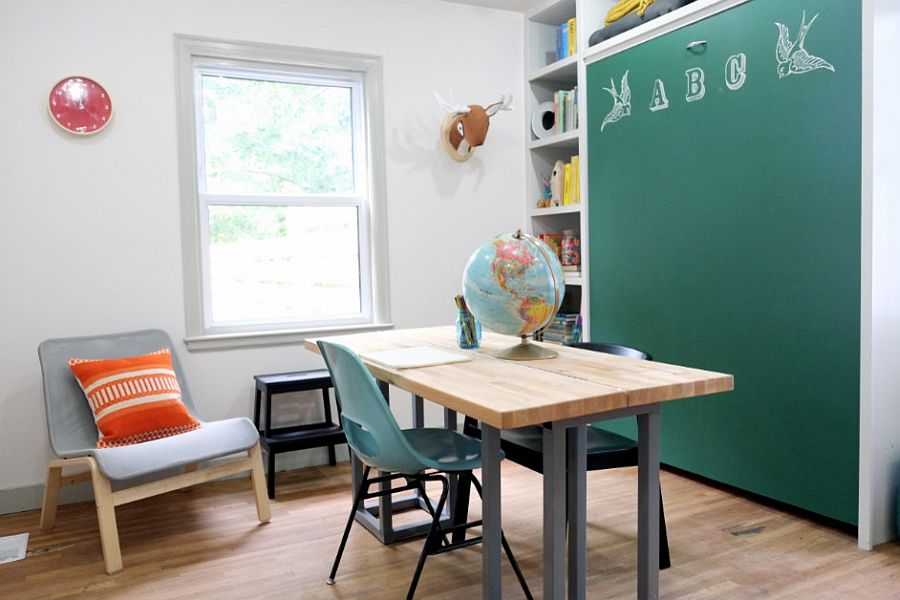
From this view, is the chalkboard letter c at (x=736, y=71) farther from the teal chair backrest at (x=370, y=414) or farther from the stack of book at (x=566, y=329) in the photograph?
the teal chair backrest at (x=370, y=414)

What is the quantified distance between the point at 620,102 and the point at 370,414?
227cm

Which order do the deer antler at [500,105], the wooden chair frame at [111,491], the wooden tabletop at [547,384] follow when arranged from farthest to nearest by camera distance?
the deer antler at [500,105] → the wooden chair frame at [111,491] → the wooden tabletop at [547,384]

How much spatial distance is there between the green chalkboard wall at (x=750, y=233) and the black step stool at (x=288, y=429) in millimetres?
1511

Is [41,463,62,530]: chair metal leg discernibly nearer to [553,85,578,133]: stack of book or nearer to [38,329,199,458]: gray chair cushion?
[38,329,199,458]: gray chair cushion

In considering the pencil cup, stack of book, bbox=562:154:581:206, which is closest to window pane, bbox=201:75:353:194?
stack of book, bbox=562:154:581:206

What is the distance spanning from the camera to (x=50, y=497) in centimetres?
288

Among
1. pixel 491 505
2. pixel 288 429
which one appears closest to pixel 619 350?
pixel 491 505

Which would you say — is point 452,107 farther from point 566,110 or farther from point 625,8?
point 625,8

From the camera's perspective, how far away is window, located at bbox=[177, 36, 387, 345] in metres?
3.50

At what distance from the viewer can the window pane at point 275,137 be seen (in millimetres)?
3596

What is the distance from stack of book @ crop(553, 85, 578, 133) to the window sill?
1.57 m

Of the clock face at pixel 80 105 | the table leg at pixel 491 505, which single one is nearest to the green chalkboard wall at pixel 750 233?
the table leg at pixel 491 505

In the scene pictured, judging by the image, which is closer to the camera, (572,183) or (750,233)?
(750,233)

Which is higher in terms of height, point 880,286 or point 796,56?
point 796,56
